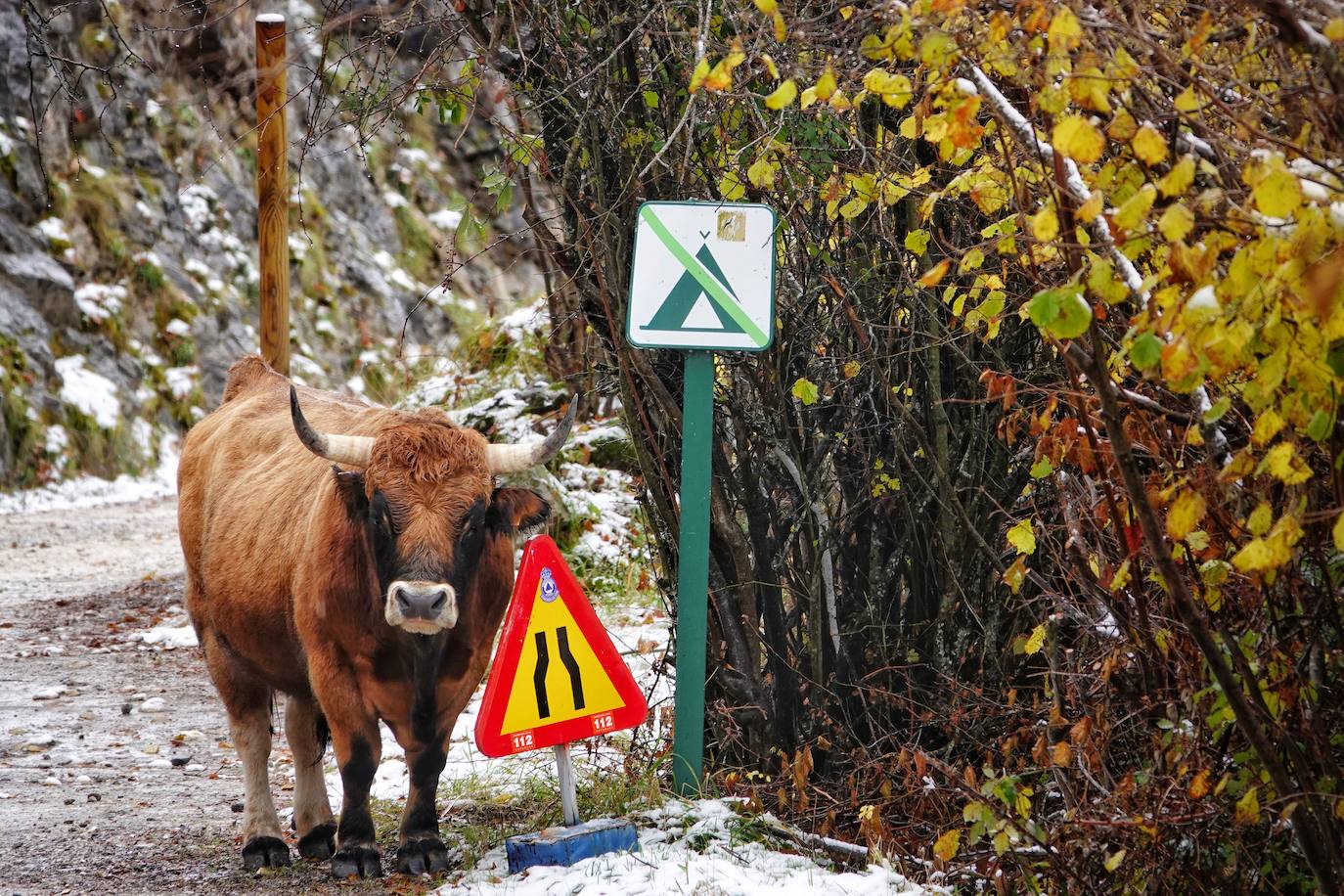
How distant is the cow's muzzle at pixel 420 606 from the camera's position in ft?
15.9

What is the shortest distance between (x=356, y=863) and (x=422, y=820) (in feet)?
0.96

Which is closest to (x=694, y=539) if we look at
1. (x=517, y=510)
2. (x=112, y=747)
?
(x=517, y=510)

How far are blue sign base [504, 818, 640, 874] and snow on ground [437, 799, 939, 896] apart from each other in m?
0.05

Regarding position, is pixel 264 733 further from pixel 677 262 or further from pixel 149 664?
pixel 149 664

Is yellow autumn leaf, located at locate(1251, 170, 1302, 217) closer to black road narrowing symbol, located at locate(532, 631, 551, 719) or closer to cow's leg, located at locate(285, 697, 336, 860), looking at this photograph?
black road narrowing symbol, located at locate(532, 631, 551, 719)

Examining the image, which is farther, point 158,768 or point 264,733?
point 158,768

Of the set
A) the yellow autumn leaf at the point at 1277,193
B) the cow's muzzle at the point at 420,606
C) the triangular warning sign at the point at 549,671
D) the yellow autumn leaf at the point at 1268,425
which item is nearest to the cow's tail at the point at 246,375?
the cow's muzzle at the point at 420,606

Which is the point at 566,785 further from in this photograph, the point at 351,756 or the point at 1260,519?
the point at 1260,519

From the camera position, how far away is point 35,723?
7984mm

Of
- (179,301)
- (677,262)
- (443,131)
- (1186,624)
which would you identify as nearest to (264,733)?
(677,262)

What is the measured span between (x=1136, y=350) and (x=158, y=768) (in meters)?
6.14

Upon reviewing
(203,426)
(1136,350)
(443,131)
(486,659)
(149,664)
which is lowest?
(149,664)

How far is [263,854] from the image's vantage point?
18.5 ft

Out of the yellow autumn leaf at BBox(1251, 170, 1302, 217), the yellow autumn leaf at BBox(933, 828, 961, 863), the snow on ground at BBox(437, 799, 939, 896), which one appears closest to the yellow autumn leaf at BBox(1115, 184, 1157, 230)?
the yellow autumn leaf at BBox(1251, 170, 1302, 217)
